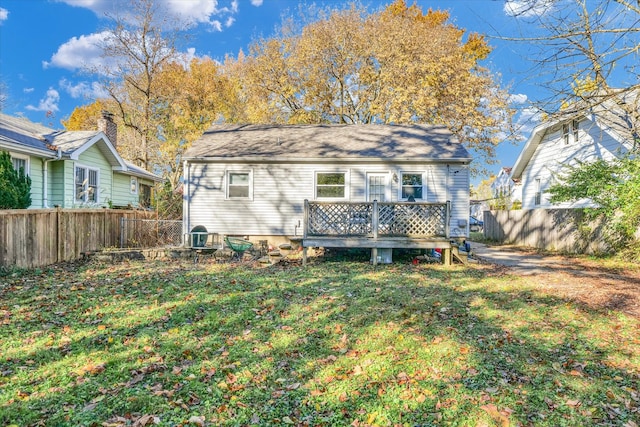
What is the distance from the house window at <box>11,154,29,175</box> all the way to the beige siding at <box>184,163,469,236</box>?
5.41 m

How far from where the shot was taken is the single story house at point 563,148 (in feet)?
43.9

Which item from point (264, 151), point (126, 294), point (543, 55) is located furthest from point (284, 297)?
point (264, 151)

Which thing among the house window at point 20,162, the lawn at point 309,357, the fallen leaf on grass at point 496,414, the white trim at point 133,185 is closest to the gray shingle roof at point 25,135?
the house window at point 20,162

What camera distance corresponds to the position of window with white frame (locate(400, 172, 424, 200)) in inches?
523

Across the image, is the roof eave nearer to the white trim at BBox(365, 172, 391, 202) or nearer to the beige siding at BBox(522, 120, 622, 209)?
the white trim at BBox(365, 172, 391, 202)

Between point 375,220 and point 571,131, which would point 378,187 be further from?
point 571,131

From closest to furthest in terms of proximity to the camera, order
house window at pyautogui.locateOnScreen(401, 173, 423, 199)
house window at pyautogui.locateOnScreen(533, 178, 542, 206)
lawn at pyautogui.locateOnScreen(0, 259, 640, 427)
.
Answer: lawn at pyautogui.locateOnScreen(0, 259, 640, 427), house window at pyautogui.locateOnScreen(401, 173, 423, 199), house window at pyautogui.locateOnScreen(533, 178, 542, 206)

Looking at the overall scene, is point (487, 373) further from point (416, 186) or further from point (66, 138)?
point (66, 138)

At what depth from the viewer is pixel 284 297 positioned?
6652 mm

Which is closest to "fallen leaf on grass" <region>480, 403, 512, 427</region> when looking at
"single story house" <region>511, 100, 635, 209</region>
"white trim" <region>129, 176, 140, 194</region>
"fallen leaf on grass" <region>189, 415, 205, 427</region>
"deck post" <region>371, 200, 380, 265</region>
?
"fallen leaf on grass" <region>189, 415, 205, 427</region>

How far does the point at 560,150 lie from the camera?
54.5 ft

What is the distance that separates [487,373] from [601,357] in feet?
5.43

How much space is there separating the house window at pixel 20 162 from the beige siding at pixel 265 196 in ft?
17.8

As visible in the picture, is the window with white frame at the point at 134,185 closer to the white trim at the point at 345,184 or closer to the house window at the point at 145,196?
the house window at the point at 145,196
